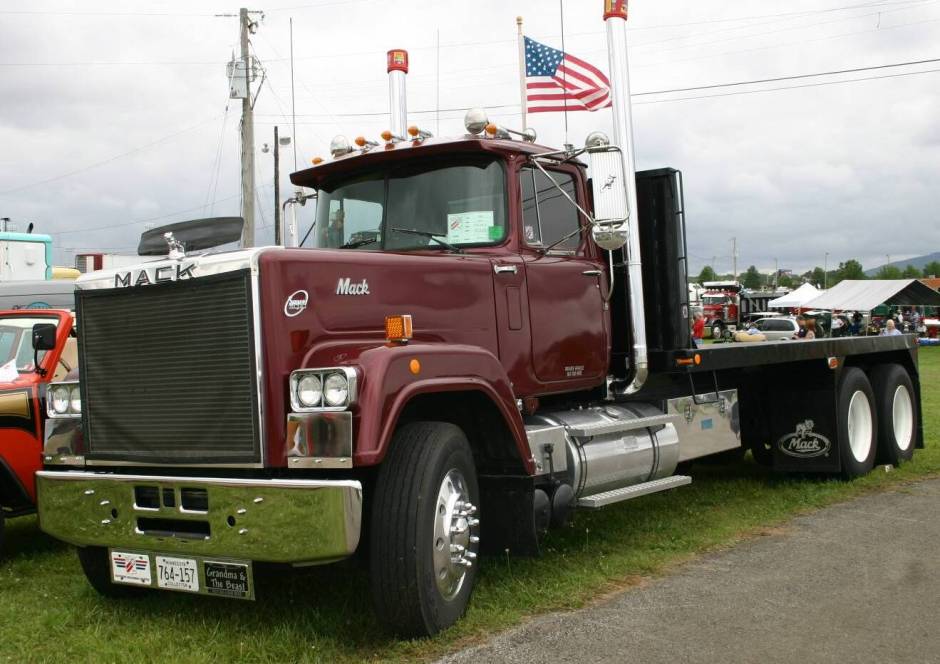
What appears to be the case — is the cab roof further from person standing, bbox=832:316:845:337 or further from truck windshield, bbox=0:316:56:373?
person standing, bbox=832:316:845:337

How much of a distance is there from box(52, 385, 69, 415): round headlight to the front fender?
1.57 metres

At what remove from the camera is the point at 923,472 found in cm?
977

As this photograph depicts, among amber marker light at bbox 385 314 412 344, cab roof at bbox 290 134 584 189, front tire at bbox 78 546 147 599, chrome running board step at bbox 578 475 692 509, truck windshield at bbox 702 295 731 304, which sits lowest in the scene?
front tire at bbox 78 546 147 599

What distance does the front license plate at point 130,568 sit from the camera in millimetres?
4738

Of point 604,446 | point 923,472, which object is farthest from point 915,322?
point 604,446

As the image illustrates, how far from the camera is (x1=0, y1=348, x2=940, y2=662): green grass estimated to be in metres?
4.62

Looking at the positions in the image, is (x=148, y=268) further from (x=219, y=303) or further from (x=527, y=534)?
(x=527, y=534)

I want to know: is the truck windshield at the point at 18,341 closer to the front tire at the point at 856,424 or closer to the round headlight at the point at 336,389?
the round headlight at the point at 336,389

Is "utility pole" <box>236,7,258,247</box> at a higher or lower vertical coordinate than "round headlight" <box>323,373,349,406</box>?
higher

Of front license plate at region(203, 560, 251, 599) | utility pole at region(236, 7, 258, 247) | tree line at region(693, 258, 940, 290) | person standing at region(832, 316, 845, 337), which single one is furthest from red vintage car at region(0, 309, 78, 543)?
tree line at region(693, 258, 940, 290)

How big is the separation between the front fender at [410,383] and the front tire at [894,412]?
6.02m

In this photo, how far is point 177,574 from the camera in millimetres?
4641

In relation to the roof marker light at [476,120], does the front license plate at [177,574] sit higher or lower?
lower

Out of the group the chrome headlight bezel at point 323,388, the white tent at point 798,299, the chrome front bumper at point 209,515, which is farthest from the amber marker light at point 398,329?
the white tent at point 798,299
